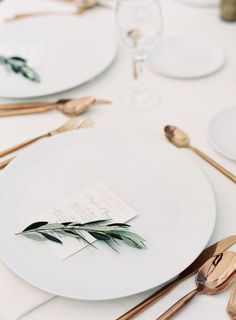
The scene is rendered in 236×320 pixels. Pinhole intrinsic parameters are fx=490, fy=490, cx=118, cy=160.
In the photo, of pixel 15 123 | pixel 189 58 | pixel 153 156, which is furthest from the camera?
pixel 189 58

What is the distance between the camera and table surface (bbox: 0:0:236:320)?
0.59m

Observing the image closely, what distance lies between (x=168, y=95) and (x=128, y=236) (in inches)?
16.0

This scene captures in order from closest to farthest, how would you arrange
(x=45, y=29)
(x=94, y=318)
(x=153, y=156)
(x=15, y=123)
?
(x=94, y=318), (x=153, y=156), (x=15, y=123), (x=45, y=29)

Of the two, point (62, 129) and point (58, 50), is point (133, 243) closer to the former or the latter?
point (62, 129)

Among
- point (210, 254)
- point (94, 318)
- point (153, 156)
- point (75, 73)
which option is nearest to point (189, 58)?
point (75, 73)

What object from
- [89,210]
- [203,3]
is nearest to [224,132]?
[89,210]

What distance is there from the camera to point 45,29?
1.19 metres

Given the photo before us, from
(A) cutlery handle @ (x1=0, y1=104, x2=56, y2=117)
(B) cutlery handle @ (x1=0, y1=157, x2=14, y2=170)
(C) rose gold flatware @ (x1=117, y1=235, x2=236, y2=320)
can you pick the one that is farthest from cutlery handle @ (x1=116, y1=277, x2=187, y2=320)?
(A) cutlery handle @ (x1=0, y1=104, x2=56, y2=117)

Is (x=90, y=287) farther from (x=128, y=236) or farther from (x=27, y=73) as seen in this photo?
(x=27, y=73)

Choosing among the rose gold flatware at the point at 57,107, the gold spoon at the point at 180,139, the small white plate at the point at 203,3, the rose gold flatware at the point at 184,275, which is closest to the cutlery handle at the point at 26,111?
the rose gold flatware at the point at 57,107

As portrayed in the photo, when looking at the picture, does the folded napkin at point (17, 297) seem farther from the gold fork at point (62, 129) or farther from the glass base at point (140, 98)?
the glass base at point (140, 98)

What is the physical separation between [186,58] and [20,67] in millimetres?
355

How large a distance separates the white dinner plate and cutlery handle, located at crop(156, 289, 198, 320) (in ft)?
1.72

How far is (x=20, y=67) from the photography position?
1.03 metres
